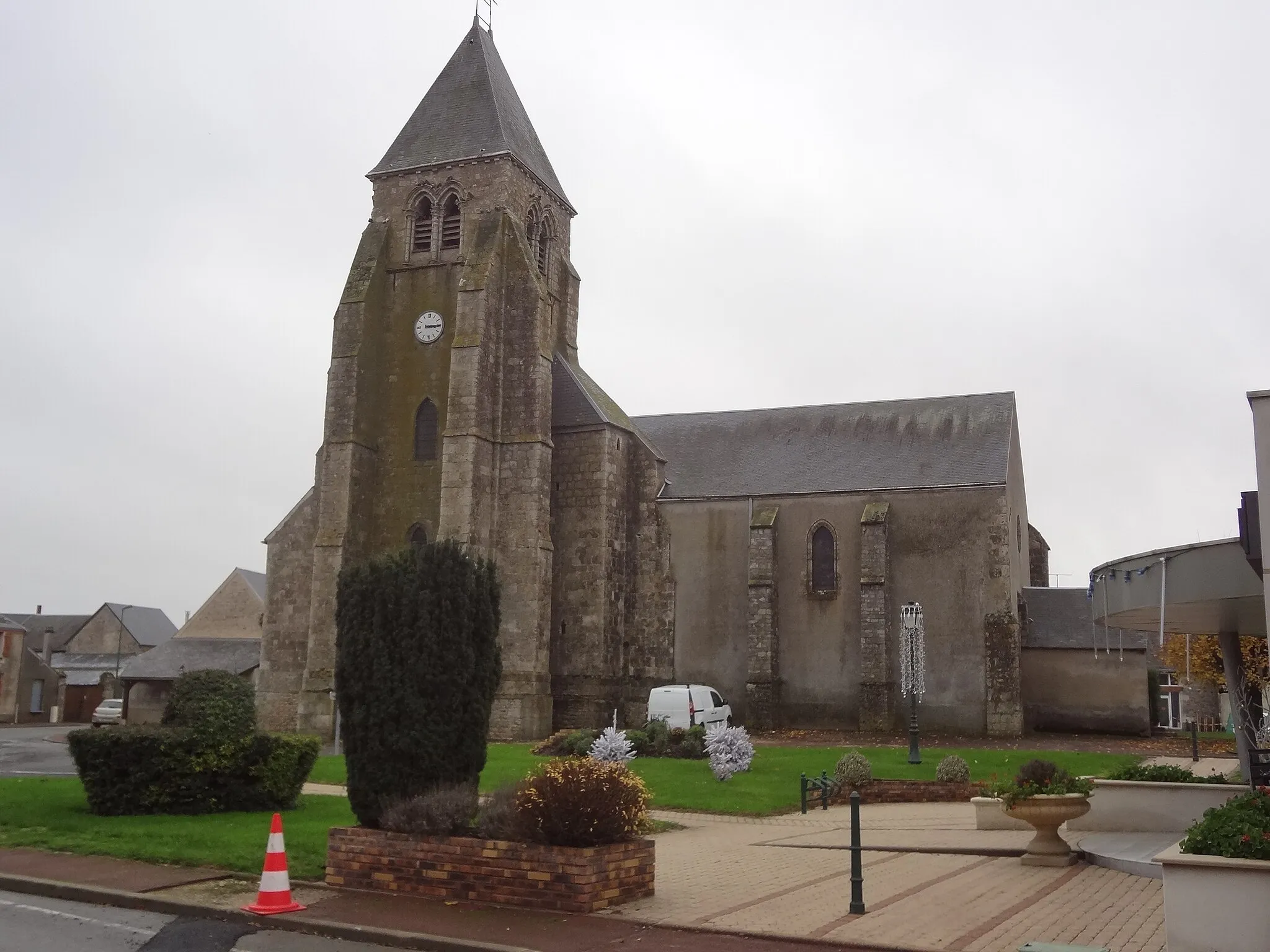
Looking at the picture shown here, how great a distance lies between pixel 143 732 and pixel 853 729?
22.5 m

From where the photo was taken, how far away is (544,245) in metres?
36.6

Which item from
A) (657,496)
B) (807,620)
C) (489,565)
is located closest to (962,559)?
(807,620)

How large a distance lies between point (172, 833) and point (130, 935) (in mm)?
4130

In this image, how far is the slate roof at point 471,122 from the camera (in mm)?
34656

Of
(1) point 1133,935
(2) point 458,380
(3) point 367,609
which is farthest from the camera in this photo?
(2) point 458,380

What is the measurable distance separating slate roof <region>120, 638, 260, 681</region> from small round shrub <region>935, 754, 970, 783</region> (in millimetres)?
32522

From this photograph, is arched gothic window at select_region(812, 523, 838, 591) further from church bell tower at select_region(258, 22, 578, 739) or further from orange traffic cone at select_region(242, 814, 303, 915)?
orange traffic cone at select_region(242, 814, 303, 915)

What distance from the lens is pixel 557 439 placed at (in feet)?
111

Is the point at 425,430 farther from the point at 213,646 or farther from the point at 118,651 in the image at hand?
the point at 118,651

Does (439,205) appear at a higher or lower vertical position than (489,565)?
higher

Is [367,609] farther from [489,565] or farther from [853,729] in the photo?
[853,729]

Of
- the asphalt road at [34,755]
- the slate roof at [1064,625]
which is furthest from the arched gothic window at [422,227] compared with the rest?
the slate roof at [1064,625]

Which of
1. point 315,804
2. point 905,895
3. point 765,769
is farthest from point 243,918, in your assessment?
point 765,769

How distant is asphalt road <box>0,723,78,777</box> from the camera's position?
22.7 metres
